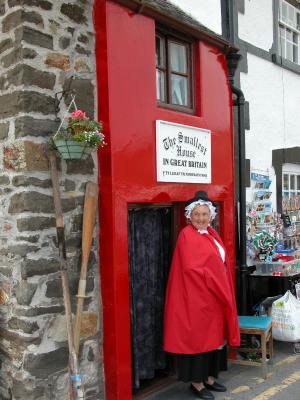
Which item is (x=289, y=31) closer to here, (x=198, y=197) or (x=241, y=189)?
(x=241, y=189)

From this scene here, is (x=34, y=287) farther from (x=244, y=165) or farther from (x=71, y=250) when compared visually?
(x=244, y=165)

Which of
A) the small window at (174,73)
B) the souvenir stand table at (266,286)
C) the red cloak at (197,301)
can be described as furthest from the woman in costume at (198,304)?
the souvenir stand table at (266,286)

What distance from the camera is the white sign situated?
4785 millimetres

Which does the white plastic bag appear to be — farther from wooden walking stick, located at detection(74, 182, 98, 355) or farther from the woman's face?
wooden walking stick, located at detection(74, 182, 98, 355)

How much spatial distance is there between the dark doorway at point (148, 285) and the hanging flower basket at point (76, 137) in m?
1.17

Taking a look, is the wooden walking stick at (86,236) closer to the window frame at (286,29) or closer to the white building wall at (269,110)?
the white building wall at (269,110)

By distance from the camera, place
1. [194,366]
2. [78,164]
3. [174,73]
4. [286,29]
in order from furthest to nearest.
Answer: [286,29] → [174,73] → [194,366] → [78,164]

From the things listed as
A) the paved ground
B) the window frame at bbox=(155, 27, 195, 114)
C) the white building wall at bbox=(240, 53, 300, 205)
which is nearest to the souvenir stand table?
the paved ground

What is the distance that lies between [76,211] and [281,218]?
4.65 metres

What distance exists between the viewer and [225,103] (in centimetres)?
584

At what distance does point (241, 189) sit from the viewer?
6676mm

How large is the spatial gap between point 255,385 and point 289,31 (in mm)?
6148

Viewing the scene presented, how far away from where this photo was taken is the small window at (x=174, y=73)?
512cm

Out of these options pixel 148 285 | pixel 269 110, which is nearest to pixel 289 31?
pixel 269 110
